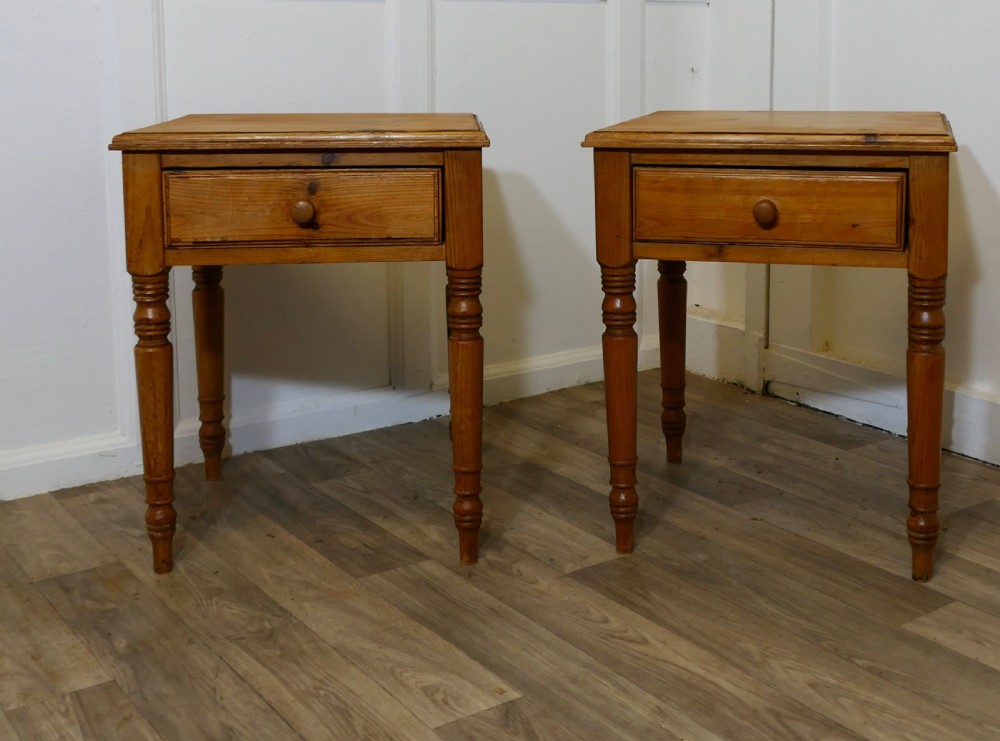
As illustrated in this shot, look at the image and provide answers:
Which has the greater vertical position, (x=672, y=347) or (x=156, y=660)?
(x=672, y=347)

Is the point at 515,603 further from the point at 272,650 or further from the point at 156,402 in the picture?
the point at 156,402

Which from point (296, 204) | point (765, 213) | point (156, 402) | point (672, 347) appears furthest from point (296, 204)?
point (672, 347)

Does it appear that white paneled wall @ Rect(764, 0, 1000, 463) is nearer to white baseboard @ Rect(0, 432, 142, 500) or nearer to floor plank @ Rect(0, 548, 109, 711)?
white baseboard @ Rect(0, 432, 142, 500)

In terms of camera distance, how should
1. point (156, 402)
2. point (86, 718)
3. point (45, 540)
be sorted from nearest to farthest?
point (86, 718)
point (156, 402)
point (45, 540)

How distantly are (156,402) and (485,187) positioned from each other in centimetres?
103

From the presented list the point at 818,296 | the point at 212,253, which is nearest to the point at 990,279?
the point at 818,296

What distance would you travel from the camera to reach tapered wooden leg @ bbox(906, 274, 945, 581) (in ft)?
5.32

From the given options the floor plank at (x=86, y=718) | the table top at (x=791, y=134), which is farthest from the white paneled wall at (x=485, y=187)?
the floor plank at (x=86, y=718)

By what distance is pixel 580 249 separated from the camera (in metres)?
2.71

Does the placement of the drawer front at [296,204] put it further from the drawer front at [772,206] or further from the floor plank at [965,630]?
the floor plank at [965,630]

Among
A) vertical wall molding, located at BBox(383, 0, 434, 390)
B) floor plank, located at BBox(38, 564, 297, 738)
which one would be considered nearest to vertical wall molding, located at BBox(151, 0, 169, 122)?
vertical wall molding, located at BBox(383, 0, 434, 390)

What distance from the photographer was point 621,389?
1.77 meters

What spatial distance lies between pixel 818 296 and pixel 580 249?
1.75 feet

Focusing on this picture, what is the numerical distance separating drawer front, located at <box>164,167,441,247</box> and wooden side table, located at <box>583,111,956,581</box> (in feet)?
0.90
